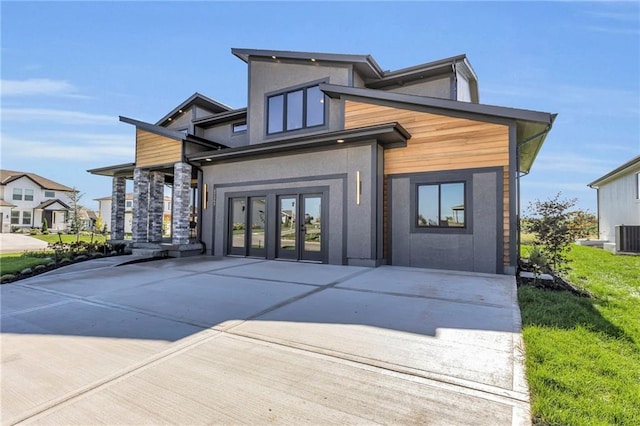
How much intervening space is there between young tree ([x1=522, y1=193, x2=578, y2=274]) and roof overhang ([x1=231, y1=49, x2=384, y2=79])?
6.92 metres

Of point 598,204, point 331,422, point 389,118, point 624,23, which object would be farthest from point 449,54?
point 598,204

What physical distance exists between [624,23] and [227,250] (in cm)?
1562

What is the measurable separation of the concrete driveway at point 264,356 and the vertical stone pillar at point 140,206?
758cm

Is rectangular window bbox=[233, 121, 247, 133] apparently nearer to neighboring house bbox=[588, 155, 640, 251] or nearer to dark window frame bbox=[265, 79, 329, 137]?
dark window frame bbox=[265, 79, 329, 137]

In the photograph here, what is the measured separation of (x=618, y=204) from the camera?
16625 millimetres

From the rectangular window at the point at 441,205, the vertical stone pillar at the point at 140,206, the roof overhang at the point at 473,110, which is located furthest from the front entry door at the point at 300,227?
the vertical stone pillar at the point at 140,206

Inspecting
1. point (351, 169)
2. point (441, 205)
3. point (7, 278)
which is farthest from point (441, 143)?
point (7, 278)

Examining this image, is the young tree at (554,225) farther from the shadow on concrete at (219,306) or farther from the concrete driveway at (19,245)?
the concrete driveway at (19,245)

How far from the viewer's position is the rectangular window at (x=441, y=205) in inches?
329

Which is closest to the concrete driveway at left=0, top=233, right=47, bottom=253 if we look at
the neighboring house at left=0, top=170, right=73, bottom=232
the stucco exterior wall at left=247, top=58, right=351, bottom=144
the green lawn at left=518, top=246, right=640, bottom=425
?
the stucco exterior wall at left=247, top=58, right=351, bottom=144

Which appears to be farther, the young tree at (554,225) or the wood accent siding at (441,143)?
the wood accent siding at (441,143)

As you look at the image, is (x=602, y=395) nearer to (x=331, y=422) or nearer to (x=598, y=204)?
(x=331, y=422)

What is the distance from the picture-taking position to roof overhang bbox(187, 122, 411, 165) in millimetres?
8500

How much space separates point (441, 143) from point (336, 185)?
326 centimetres
